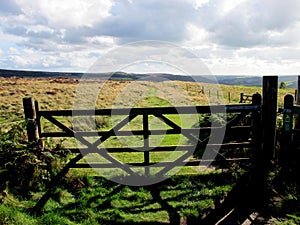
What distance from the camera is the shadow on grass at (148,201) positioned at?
5262mm

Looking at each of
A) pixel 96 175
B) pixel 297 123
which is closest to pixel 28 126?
pixel 96 175

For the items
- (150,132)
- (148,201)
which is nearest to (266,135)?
(150,132)

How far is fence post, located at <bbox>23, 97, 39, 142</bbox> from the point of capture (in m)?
6.57

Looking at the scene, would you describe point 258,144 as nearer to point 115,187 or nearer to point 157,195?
point 157,195

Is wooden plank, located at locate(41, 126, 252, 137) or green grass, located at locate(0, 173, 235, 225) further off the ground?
wooden plank, located at locate(41, 126, 252, 137)

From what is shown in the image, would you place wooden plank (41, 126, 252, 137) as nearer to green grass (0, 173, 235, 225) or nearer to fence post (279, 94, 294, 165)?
fence post (279, 94, 294, 165)

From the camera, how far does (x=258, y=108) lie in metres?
6.60

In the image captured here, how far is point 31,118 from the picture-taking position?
6664mm

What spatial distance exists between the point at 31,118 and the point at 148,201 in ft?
10.8

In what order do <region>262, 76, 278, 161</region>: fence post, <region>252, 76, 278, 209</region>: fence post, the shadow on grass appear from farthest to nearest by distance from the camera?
<region>262, 76, 278, 161</region>: fence post
<region>252, 76, 278, 209</region>: fence post
the shadow on grass

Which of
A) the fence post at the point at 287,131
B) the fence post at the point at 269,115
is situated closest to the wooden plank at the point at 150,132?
the fence post at the point at 269,115

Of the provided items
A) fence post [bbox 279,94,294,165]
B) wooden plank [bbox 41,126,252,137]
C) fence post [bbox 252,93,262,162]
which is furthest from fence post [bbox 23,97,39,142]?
fence post [bbox 279,94,294,165]

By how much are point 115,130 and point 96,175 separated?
141 cm

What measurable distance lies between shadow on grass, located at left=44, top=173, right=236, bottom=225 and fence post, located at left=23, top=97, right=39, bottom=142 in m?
1.61
